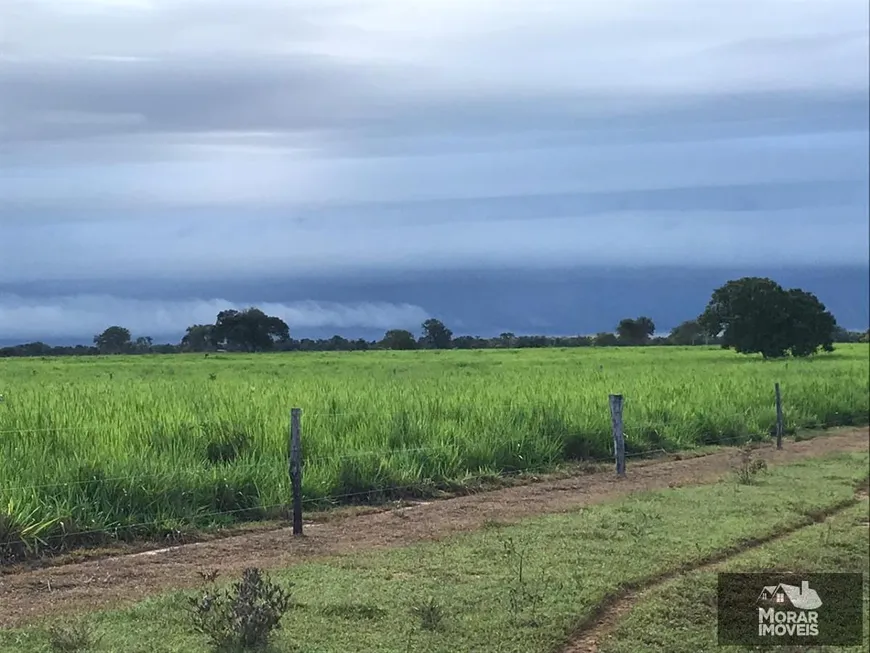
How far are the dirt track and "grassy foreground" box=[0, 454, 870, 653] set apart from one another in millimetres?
480

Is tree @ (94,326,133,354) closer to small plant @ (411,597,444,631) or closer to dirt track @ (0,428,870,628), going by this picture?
dirt track @ (0,428,870,628)

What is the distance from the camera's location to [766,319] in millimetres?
21250

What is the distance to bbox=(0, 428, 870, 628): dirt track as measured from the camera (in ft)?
24.1

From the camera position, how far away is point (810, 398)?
2294 cm

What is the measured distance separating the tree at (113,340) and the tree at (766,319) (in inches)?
276

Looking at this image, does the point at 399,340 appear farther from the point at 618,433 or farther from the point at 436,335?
the point at 618,433

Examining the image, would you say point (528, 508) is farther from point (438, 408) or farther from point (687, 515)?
point (438, 408)

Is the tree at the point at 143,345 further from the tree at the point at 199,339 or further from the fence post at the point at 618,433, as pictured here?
the fence post at the point at 618,433

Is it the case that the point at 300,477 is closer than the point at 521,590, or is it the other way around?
the point at 521,590

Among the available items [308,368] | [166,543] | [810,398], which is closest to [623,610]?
[166,543]

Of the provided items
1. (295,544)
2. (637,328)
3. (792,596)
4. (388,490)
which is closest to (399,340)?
(388,490)

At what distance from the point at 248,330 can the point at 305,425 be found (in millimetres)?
4999

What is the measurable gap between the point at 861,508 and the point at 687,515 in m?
2.27

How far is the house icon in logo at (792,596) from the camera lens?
7812mm
